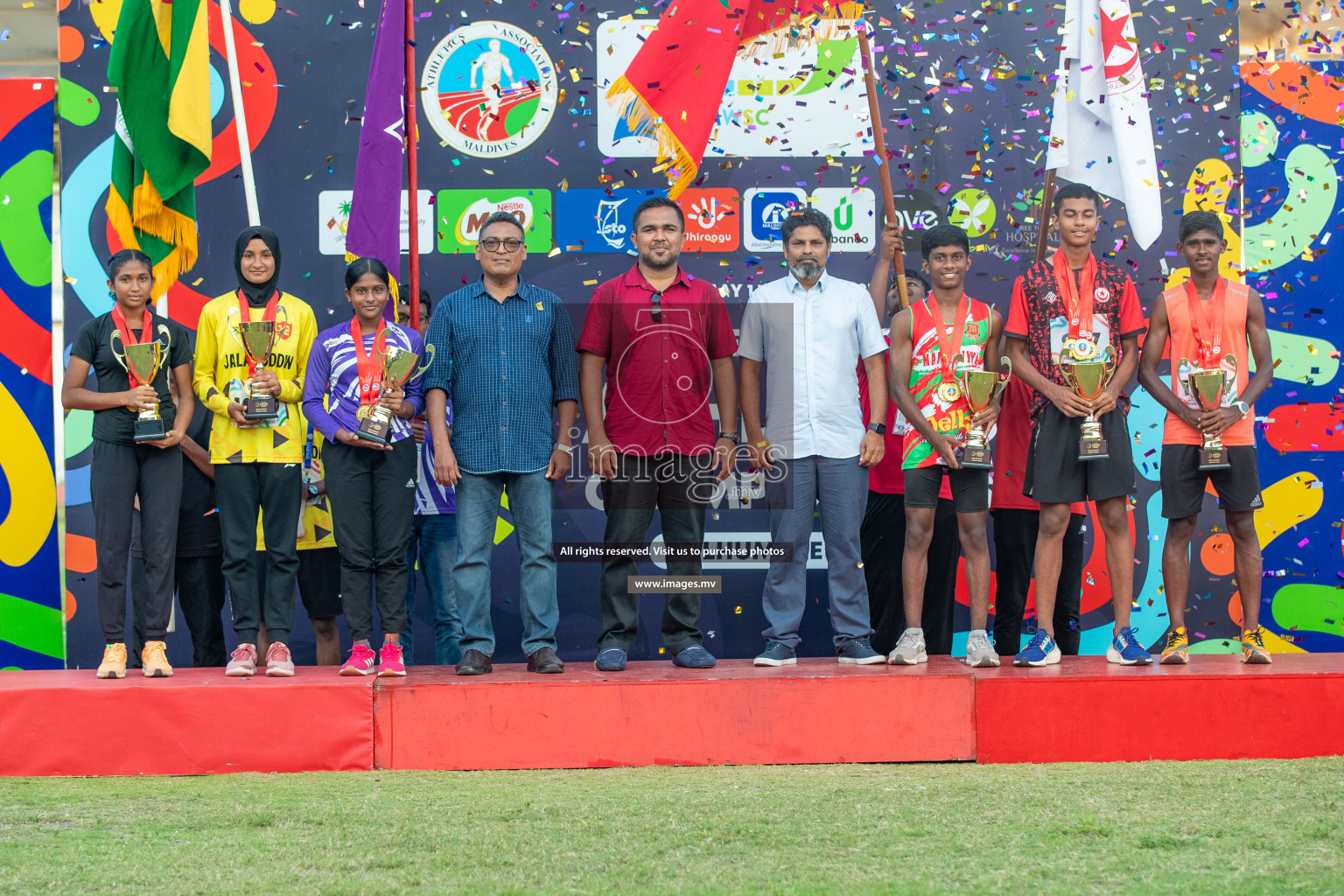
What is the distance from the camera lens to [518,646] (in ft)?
18.2

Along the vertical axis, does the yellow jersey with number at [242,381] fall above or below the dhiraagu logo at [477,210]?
below

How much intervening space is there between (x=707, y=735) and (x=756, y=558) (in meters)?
1.67

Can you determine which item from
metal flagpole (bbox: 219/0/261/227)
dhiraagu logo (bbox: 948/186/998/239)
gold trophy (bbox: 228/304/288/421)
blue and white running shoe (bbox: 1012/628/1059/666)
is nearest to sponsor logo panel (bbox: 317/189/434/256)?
metal flagpole (bbox: 219/0/261/227)

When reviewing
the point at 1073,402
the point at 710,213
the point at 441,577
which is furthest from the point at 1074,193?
the point at 441,577

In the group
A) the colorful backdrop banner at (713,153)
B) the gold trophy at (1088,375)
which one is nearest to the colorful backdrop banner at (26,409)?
the colorful backdrop banner at (713,153)

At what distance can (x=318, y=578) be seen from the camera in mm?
5062

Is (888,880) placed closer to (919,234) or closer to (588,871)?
(588,871)

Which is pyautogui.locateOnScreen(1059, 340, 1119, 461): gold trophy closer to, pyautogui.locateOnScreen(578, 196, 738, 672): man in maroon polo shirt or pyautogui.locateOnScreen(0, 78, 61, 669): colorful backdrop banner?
pyautogui.locateOnScreen(578, 196, 738, 672): man in maroon polo shirt

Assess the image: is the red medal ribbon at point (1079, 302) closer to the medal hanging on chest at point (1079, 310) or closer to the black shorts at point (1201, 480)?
the medal hanging on chest at point (1079, 310)

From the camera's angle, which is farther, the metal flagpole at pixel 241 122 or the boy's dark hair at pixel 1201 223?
the metal flagpole at pixel 241 122

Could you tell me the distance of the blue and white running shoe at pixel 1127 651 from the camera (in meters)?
4.36

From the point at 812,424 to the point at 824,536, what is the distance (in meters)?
0.43

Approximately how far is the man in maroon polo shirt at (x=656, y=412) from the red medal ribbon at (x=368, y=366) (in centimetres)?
77

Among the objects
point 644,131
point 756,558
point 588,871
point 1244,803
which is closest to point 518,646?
point 756,558
